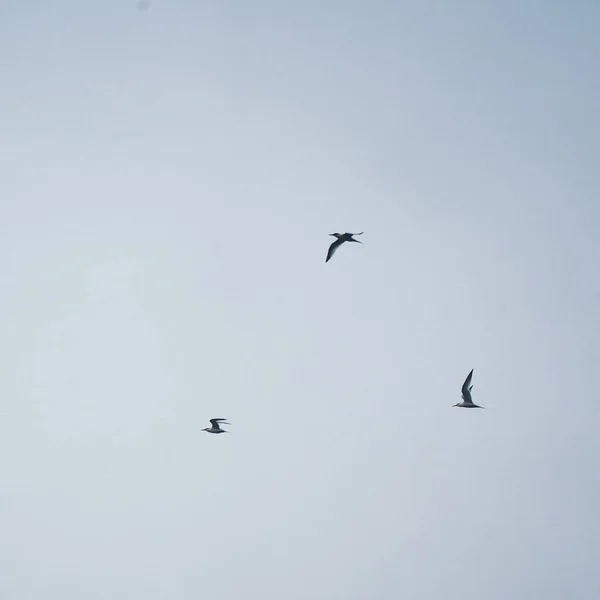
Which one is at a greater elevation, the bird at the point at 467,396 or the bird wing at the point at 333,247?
the bird wing at the point at 333,247

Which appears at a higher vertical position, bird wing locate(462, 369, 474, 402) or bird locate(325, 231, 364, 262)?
bird locate(325, 231, 364, 262)

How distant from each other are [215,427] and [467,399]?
29822 mm

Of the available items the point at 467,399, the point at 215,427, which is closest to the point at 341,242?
the point at 467,399

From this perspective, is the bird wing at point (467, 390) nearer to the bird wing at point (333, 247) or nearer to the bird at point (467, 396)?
the bird at point (467, 396)

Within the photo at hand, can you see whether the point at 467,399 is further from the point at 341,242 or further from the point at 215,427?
the point at 215,427

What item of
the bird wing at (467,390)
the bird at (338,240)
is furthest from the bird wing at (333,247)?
the bird wing at (467,390)

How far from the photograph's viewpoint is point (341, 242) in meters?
91.1

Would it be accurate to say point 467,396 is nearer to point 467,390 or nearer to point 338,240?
point 467,390

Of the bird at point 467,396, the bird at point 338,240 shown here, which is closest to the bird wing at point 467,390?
the bird at point 467,396

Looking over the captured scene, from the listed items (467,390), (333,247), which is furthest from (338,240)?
(467,390)

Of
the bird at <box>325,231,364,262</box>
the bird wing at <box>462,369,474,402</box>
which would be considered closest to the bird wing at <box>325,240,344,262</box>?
the bird at <box>325,231,364,262</box>

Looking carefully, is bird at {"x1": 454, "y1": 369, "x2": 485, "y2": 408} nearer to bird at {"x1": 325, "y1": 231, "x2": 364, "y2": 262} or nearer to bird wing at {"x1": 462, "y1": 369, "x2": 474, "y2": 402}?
bird wing at {"x1": 462, "y1": 369, "x2": 474, "y2": 402}

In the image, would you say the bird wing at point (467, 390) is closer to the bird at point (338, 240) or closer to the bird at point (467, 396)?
the bird at point (467, 396)

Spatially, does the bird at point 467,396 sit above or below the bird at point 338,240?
below
